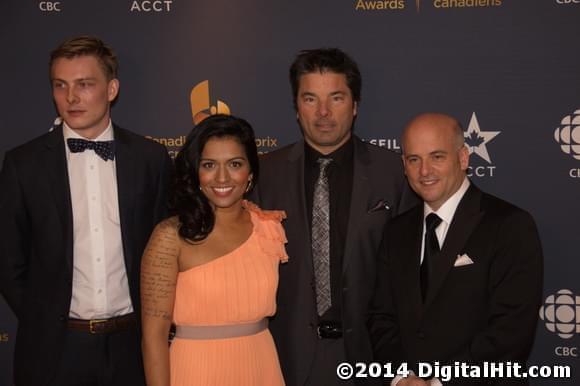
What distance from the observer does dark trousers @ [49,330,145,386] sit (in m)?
3.09

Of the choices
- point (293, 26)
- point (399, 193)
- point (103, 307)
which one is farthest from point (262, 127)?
point (103, 307)

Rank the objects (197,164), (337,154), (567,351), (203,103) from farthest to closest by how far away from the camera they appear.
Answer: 1. (203,103)
2. (567,351)
3. (337,154)
4. (197,164)

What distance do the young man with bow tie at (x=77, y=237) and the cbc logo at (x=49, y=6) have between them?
1219mm

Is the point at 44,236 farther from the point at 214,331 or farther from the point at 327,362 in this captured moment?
the point at 327,362

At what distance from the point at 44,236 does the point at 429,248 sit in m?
1.79

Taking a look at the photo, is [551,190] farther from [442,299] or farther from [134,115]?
[134,115]

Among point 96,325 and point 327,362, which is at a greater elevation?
point 96,325

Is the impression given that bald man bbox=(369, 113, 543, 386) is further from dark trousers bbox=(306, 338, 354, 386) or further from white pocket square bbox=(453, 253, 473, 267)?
dark trousers bbox=(306, 338, 354, 386)

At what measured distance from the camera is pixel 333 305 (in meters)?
3.28

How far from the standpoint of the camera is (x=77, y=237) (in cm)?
312

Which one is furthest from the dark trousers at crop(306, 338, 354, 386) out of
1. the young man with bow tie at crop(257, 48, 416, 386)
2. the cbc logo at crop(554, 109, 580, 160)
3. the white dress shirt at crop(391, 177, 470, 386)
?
the cbc logo at crop(554, 109, 580, 160)

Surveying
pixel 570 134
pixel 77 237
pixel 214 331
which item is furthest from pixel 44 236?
pixel 570 134

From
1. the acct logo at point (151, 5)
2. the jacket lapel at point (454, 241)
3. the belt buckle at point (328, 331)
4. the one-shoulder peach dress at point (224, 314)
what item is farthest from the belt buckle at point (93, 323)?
the acct logo at point (151, 5)

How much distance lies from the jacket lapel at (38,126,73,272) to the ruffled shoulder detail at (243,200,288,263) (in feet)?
2.77
